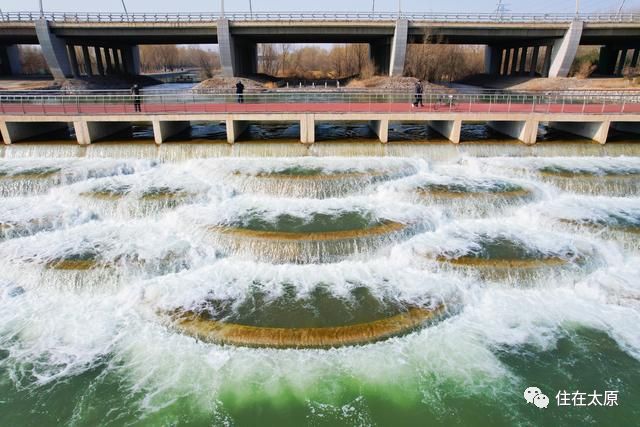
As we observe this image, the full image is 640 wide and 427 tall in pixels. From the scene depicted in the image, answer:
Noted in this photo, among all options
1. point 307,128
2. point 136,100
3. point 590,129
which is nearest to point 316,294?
point 307,128

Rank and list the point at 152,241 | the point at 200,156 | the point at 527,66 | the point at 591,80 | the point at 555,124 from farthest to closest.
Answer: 1. the point at 527,66
2. the point at 591,80
3. the point at 555,124
4. the point at 200,156
5. the point at 152,241

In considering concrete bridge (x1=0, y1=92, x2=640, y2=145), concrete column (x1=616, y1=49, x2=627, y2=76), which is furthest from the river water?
concrete column (x1=616, y1=49, x2=627, y2=76)

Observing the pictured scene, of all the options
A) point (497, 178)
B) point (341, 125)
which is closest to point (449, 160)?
point (497, 178)

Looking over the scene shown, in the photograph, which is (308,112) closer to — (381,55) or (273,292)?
(273,292)

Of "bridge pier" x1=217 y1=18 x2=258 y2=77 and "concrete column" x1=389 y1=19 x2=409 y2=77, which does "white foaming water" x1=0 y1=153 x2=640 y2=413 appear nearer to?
"concrete column" x1=389 y1=19 x2=409 y2=77

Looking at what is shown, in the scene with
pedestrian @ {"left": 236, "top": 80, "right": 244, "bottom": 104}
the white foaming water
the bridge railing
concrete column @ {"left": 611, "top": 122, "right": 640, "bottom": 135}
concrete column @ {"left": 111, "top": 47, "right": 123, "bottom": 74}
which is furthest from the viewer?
concrete column @ {"left": 111, "top": 47, "right": 123, "bottom": 74}

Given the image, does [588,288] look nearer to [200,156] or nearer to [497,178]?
[497,178]

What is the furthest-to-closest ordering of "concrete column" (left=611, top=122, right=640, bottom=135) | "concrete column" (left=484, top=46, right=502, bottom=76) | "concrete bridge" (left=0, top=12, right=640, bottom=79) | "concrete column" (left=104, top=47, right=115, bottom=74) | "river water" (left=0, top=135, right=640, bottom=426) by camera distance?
1. "concrete column" (left=104, top=47, right=115, bottom=74)
2. "concrete column" (left=484, top=46, right=502, bottom=76)
3. "concrete bridge" (left=0, top=12, right=640, bottom=79)
4. "concrete column" (left=611, top=122, right=640, bottom=135)
5. "river water" (left=0, top=135, right=640, bottom=426)
